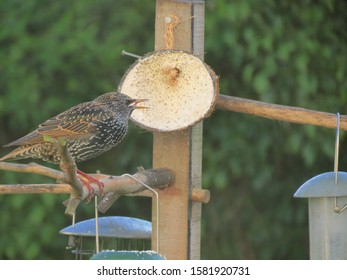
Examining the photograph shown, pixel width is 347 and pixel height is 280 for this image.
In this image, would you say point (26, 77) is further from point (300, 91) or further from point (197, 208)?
point (197, 208)

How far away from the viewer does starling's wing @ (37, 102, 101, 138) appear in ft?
12.9

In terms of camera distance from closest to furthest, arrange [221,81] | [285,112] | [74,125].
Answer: [285,112], [74,125], [221,81]

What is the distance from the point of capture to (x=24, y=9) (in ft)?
19.2

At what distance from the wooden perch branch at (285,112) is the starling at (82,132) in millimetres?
346

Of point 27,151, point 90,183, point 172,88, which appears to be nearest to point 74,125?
point 27,151

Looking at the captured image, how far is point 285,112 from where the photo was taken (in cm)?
373

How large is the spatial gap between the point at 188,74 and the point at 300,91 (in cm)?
202

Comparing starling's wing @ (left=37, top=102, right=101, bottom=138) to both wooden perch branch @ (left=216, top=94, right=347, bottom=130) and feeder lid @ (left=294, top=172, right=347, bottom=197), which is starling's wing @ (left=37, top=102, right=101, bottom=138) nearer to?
wooden perch branch @ (left=216, top=94, right=347, bottom=130)

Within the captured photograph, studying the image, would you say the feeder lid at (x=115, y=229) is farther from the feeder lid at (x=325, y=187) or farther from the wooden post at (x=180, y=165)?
the feeder lid at (x=325, y=187)

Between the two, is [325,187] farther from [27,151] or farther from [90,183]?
[27,151]

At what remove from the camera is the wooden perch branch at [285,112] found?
371 centimetres

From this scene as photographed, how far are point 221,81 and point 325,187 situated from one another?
2.31 m

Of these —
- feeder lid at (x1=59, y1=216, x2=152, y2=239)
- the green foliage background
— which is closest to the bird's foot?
feeder lid at (x1=59, y1=216, x2=152, y2=239)

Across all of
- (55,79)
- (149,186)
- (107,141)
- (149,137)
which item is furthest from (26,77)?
(149,186)
